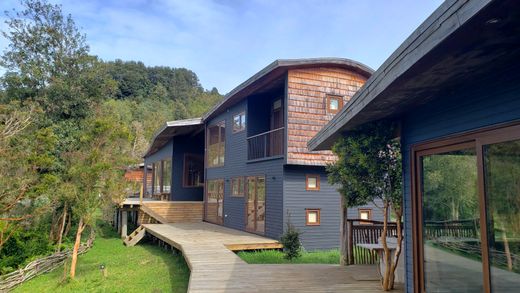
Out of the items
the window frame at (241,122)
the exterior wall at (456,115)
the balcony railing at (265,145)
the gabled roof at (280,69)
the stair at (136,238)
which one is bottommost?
the stair at (136,238)

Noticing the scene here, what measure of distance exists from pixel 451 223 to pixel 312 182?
22.8 ft

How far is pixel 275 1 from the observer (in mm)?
13469

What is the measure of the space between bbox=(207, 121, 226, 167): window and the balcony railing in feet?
7.55

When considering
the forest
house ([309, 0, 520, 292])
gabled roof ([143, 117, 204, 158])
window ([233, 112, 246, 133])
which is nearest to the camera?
house ([309, 0, 520, 292])

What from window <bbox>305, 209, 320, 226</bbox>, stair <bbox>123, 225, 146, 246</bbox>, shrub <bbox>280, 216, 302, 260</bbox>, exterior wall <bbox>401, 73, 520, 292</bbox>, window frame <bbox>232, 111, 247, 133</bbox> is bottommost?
stair <bbox>123, 225, 146, 246</bbox>

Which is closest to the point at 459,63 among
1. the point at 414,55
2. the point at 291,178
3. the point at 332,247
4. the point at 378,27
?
the point at 414,55

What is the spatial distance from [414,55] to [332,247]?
28.5 ft

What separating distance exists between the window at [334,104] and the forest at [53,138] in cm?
598

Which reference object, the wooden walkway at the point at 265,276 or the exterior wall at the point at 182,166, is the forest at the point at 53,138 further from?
the wooden walkway at the point at 265,276

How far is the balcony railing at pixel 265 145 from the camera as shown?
1159cm

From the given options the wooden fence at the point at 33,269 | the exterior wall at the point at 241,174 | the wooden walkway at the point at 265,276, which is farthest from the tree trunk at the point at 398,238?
the wooden fence at the point at 33,269

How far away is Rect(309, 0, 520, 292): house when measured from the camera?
2.63m

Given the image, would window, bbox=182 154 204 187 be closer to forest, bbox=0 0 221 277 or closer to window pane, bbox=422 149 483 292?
forest, bbox=0 0 221 277

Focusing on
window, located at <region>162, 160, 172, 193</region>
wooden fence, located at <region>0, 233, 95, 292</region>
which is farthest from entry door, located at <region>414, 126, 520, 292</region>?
window, located at <region>162, 160, 172, 193</region>
